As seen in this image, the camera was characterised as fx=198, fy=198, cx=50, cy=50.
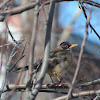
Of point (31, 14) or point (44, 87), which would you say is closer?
point (44, 87)

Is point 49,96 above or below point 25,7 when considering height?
below

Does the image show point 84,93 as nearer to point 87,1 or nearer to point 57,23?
point 87,1

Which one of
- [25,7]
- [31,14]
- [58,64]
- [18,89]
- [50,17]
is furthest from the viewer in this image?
[31,14]

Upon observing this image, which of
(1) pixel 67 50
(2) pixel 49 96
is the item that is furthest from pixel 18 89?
(2) pixel 49 96

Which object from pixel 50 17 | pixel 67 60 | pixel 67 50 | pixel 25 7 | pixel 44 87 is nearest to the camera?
pixel 50 17

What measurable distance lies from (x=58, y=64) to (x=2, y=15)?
1549 mm

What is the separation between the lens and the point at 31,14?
7.35 meters

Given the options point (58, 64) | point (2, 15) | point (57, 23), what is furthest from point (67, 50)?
point (57, 23)

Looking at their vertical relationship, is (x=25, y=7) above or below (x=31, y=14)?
below

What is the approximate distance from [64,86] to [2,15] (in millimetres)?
1656

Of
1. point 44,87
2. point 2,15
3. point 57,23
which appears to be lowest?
point 44,87

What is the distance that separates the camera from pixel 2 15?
2598 millimetres

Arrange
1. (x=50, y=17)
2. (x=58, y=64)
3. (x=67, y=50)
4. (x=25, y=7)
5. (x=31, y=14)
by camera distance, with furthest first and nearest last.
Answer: (x=31, y=14) < (x=67, y=50) < (x=58, y=64) < (x=25, y=7) < (x=50, y=17)

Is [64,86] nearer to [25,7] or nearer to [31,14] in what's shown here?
[25,7]
